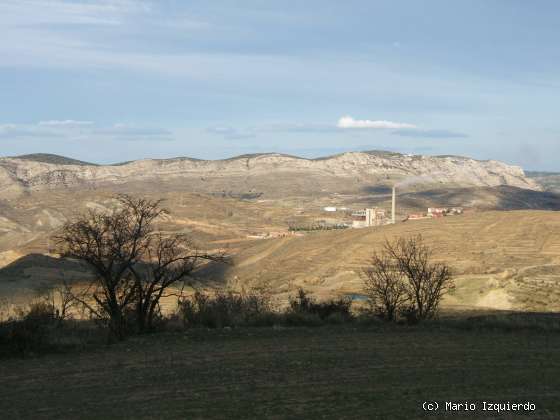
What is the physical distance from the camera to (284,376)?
1156 centimetres

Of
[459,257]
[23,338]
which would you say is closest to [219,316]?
[23,338]

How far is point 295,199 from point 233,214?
2533 inches

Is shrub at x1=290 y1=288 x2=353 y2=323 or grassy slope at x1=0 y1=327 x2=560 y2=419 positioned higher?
shrub at x1=290 y1=288 x2=353 y2=323

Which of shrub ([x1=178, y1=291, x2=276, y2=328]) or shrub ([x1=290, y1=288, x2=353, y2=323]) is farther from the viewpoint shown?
shrub ([x1=290, y1=288, x2=353, y2=323])

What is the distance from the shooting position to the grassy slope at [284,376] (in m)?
9.64

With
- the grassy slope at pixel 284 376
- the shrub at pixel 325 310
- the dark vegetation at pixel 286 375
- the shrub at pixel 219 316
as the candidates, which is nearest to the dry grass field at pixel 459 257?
the shrub at pixel 325 310

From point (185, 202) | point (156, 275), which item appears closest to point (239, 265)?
point (156, 275)

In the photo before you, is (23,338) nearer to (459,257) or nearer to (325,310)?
(325,310)

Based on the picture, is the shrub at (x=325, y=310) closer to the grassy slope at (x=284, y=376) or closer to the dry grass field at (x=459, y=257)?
the grassy slope at (x=284, y=376)

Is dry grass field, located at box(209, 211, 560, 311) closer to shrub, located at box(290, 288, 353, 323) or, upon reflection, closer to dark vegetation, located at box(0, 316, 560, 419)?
shrub, located at box(290, 288, 353, 323)

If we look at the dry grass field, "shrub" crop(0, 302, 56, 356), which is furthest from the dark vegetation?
the dry grass field

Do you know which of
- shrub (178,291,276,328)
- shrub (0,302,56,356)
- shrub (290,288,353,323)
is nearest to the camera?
shrub (0,302,56,356)

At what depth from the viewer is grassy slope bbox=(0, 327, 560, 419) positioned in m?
9.64

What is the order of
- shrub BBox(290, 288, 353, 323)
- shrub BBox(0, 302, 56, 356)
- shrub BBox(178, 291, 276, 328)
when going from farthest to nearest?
shrub BBox(290, 288, 353, 323) → shrub BBox(178, 291, 276, 328) → shrub BBox(0, 302, 56, 356)
